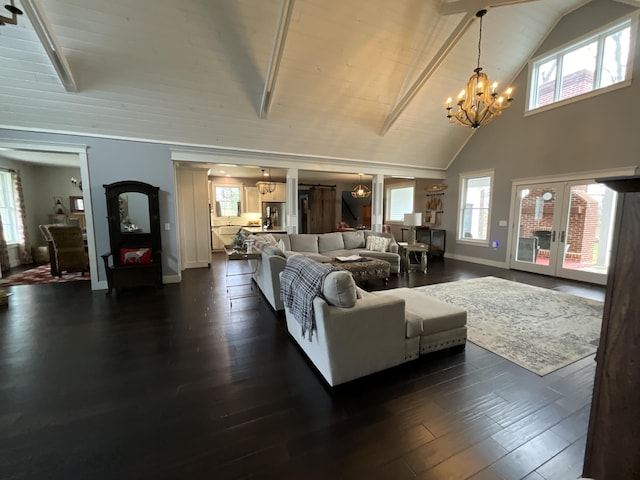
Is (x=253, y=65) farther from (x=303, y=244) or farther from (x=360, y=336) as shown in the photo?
(x=360, y=336)

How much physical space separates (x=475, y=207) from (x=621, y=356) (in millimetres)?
7254

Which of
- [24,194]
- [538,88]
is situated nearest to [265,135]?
[538,88]

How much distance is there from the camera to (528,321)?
324cm

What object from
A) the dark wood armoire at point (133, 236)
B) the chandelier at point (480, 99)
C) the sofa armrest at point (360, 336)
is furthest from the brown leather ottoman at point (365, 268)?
the dark wood armoire at point (133, 236)

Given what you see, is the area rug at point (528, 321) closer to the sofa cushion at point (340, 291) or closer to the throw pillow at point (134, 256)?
the sofa cushion at point (340, 291)

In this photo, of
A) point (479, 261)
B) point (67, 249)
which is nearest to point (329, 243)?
point (479, 261)

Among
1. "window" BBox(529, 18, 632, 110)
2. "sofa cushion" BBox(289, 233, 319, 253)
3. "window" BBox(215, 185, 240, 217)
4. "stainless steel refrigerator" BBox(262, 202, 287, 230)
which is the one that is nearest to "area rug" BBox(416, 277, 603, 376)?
"sofa cushion" BBox(289, 233, 319, 253)

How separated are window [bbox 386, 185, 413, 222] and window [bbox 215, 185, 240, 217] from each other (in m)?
5.69

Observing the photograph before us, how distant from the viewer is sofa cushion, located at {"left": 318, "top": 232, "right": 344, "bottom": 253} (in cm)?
596

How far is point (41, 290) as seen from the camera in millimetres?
4484

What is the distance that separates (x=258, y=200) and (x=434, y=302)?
7.49m

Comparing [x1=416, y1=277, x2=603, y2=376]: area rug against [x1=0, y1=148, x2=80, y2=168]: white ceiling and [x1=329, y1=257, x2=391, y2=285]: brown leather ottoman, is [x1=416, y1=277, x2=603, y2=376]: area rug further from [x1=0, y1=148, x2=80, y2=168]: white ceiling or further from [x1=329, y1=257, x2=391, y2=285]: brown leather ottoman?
[x1=0, y1=148, x2=80, y2=168]: white ceiling

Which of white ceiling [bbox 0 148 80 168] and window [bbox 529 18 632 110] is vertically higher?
window [bbox 529 18 632 110]

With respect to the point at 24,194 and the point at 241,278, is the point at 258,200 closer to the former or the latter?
the point at 241,278
